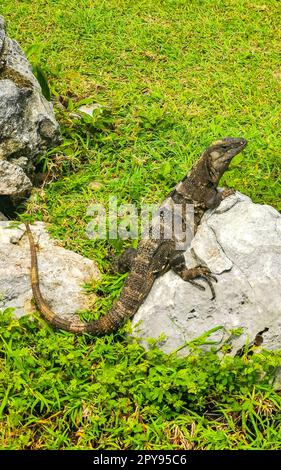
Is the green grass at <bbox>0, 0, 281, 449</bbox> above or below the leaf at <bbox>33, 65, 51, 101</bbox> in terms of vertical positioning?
below

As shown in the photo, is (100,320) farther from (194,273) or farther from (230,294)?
(230,294)

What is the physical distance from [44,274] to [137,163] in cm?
195

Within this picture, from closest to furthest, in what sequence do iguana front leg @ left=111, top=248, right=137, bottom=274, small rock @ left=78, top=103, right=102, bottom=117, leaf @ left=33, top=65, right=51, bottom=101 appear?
iguana front leg @ left=111, top=248, right=137, bottom=274
leaf @ left=33, top=65, right=51, bottom=101
small rock @ left=78, top=103, right=102, bottom=117

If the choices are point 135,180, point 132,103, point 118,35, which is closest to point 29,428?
point 135,180

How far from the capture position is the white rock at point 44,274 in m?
4.65

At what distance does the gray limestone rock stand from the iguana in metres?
0.82

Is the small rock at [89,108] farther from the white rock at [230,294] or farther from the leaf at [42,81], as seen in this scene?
the white rock at [230,294]

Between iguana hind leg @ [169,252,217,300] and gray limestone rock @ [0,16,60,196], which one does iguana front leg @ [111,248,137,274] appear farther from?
gray limestone rock @ [0,16,60,196]

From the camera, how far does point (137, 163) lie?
20.2 feet

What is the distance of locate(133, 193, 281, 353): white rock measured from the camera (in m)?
4.25

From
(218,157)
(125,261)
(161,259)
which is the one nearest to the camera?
(161,259)

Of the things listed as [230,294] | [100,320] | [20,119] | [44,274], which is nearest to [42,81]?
[20,119]

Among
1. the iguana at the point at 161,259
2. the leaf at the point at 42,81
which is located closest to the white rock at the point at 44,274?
the iguana at the point at 161,259

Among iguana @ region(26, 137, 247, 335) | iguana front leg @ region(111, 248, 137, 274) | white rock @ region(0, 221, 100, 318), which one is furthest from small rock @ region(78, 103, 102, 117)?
iguana front leg @ region(111, 248, 137, 274)
